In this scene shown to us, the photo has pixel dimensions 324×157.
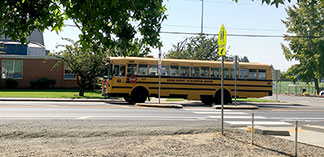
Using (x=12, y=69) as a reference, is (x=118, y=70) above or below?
below

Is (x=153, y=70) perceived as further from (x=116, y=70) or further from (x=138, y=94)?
(x=116, y=70)

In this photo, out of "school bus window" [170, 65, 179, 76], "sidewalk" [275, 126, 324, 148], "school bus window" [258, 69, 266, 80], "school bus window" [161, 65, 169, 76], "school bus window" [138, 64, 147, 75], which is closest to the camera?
"sidewalk" [275, 126, 324, 148]

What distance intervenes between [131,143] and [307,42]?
180 ft

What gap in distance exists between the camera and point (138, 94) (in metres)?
21.7

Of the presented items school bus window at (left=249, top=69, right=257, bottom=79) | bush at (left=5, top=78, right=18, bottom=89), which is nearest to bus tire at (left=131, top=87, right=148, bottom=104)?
school bus window at (left=249, top=69, right=257, bottom=79)

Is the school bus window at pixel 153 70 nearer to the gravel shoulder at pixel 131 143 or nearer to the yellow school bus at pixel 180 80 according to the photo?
the yellow school bus at pixel 180 80

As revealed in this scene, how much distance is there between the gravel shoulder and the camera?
21.8ft

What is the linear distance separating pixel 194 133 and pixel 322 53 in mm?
51328

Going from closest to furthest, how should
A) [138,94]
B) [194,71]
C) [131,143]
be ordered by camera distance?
[131,143] → [138,94] → [194,71]

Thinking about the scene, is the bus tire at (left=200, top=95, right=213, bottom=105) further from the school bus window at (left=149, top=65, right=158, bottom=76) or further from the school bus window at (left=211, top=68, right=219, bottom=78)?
the school bus window at (left=149, top=65, right=158, bottom=76)

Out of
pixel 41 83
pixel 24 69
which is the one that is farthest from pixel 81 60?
pixel 24 69

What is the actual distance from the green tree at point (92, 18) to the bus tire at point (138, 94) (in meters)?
14.4

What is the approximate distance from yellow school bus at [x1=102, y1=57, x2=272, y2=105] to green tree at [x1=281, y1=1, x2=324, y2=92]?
116ft

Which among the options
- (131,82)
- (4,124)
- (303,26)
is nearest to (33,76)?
(131,82)
